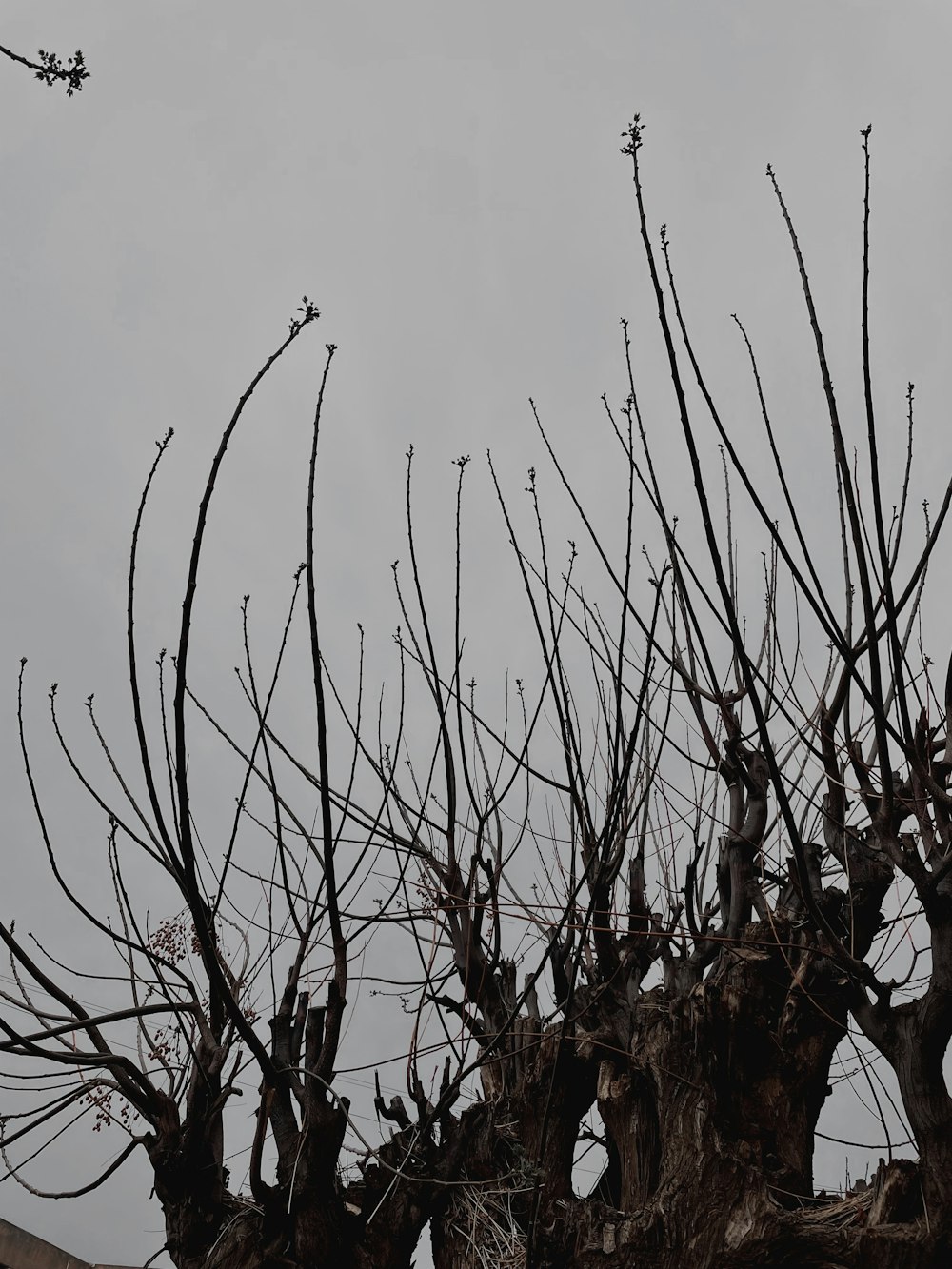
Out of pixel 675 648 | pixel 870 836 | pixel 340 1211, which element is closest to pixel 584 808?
pixel 675 648

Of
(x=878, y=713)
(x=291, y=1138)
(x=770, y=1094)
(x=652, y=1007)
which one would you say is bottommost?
(x=291, y=1138)

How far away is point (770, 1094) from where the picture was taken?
3688 mm

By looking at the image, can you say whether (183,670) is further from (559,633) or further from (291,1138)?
(559,633)

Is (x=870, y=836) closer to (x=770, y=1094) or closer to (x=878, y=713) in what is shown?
(x=770, y=1094)

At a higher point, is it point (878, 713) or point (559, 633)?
point (559, 633)

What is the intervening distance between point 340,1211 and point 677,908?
195 cm

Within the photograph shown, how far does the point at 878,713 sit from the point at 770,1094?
2094 millimetres

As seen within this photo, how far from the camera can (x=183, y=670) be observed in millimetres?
2277

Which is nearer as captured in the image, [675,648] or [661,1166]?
[661,1166]

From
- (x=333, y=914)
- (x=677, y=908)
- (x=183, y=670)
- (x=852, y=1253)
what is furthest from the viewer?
(x=677, y=908)

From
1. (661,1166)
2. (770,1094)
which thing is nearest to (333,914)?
(661,1166)

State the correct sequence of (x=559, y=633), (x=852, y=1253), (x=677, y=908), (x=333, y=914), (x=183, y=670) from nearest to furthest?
(x=183, y=670)
(x=333, y=914)
(x=852, y=1253)
(x=559, y=633)
(x=677, y=908)

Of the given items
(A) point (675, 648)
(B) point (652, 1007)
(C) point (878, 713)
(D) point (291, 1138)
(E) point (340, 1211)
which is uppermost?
(A) point (675, 648)

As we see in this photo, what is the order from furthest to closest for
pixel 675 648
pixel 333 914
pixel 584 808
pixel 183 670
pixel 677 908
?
pixel 677 908, pixel 675 648, pixel 584 808, pixel 333 914, pixel 183 670
